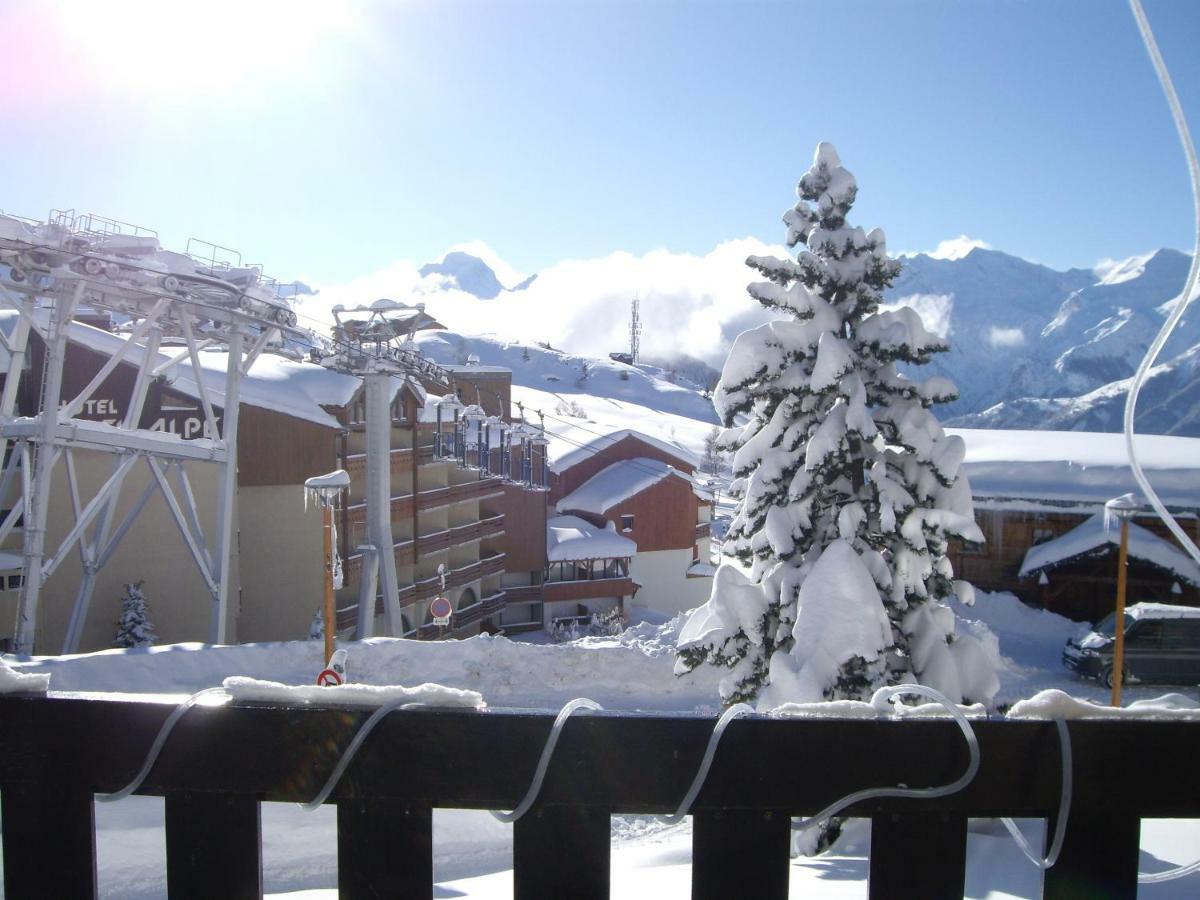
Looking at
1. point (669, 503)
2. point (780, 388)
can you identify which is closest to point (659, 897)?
point (780, 388)

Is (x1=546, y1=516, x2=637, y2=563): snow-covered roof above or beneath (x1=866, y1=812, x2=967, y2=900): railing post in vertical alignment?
beneath

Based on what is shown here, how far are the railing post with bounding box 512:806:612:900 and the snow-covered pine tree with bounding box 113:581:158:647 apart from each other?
26.4 m

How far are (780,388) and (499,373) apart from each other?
39.1 meters

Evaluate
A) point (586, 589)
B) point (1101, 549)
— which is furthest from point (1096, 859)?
point (586, 589)

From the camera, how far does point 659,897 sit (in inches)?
98.3

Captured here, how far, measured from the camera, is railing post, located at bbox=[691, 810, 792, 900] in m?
1.69

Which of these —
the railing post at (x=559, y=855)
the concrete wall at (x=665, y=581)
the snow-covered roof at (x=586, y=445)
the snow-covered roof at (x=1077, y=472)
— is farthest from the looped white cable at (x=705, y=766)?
the snow-covered roof at (x=586, y=445)

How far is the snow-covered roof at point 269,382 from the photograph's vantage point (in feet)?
87.7

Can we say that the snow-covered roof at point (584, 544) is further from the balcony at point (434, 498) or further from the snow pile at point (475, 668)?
the snow pile at point (475, 668)

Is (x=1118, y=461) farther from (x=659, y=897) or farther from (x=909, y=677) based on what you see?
(x=659, y=897)

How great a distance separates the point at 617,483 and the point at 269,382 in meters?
22.4

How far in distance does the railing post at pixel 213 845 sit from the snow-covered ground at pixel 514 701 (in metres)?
0.69

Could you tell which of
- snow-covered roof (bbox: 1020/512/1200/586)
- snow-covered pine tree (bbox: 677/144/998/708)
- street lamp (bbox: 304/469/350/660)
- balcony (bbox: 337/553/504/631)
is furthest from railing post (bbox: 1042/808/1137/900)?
balcony (bbox: 337/553/504/631)

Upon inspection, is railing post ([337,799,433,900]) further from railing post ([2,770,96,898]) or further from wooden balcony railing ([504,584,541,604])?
wooden balcony railing ([504,584,541,604])
